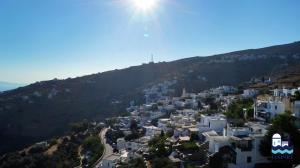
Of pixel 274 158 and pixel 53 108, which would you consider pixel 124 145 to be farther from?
pixel 53 108

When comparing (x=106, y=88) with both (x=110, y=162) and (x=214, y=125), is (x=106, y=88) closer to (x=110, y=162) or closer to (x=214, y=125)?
(x=110, y=162)

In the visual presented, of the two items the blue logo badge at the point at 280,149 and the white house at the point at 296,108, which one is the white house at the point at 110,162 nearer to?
the blue logo badge at the point at 280,149

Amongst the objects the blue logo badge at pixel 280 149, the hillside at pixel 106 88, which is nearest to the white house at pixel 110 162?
the blue logo badge at pixel 280 149

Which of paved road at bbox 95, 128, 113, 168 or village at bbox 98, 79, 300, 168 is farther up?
village at bbox 98, 79, 300, 168

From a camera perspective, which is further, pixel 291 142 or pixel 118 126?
pixel 118 126

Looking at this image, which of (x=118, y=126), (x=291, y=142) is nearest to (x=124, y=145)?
(x=118, y=126)

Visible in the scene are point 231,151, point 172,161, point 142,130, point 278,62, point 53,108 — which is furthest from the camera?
point 278,62

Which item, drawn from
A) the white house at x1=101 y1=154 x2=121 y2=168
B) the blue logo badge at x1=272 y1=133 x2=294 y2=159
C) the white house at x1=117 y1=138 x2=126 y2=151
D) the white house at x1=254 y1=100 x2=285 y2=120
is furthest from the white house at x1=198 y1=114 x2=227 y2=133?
the white house at x1=117 y1=138 x2=126 y2=151

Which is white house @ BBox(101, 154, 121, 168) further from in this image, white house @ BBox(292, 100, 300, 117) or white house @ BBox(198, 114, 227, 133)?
white house @ BBox(292, 100, 300, 117)

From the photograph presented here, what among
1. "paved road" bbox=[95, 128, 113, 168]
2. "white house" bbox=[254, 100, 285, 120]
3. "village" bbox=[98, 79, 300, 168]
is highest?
"white house" bbox=[254, 100, 285, 120]
